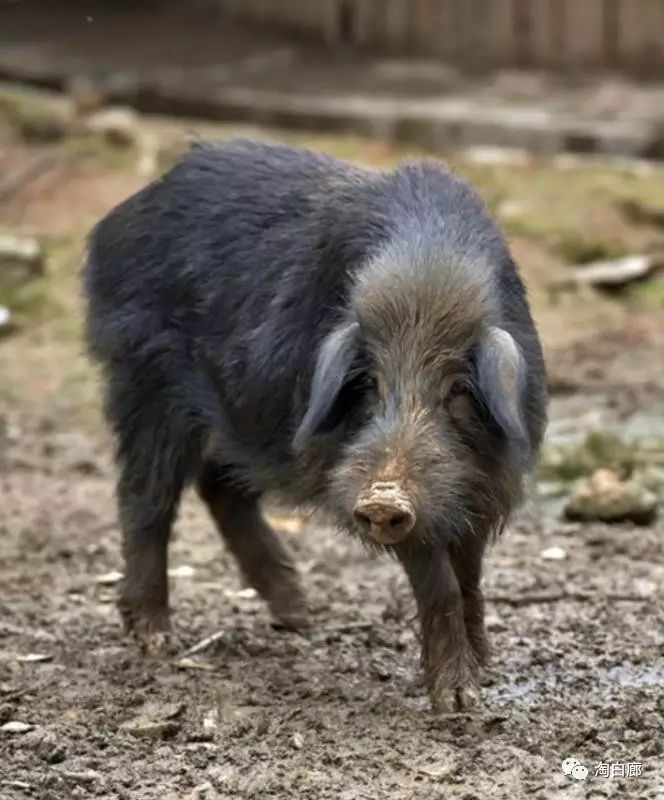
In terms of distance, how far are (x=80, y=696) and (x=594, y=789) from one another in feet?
5.27

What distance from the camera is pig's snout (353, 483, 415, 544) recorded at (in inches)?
171

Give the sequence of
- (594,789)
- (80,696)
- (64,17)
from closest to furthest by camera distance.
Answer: (594,789), (80,696), (64,17)

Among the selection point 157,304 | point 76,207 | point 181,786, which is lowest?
point 76,207

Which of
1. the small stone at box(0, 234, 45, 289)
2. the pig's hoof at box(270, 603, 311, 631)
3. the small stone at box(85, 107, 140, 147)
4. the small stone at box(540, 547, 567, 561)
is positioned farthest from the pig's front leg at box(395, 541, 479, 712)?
the small stone at box(85, 107, 140, 147)

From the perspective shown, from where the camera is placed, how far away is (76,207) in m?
10.9

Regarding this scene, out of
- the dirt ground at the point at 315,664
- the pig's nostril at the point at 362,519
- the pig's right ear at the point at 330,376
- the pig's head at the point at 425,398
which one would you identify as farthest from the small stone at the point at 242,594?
the pig's nostril at the point at 362,519

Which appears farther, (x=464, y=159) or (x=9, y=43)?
(x=9, y=43)

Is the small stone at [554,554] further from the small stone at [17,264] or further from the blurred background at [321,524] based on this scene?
the small stone at [17,264]

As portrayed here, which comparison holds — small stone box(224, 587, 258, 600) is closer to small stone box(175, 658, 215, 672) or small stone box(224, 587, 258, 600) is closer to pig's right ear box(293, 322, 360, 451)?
small stone box(175, 658, 215, 672)

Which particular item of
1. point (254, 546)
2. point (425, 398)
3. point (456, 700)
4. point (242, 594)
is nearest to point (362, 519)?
point (425, 398)

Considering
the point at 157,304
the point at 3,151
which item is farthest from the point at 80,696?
the point at 3,151

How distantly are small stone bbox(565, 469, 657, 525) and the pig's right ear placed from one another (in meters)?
2.39

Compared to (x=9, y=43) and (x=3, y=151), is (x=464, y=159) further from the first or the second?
(x=9, y=43)

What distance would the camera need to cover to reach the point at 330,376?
4.72 meters
